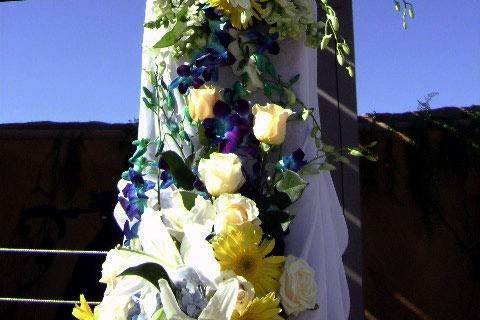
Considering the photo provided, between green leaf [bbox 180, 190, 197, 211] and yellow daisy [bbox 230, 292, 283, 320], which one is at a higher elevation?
green leaf [bbox 180, 190, 197, 211]

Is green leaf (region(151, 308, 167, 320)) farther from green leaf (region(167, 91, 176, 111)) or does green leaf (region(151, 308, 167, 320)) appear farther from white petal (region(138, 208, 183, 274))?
green leaf (region(167, 91, 176, 111))

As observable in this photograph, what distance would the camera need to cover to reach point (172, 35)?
114cm

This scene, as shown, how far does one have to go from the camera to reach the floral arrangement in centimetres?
92

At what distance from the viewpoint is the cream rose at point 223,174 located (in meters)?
1.01

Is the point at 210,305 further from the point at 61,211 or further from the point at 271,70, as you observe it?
the point at 61,211

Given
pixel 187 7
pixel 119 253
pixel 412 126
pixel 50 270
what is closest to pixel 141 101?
pixel 187 7

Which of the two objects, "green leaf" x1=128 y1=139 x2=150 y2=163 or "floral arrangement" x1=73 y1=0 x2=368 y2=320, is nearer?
"floral arrangement" x1=73 y1=0 x2=368 y2=320

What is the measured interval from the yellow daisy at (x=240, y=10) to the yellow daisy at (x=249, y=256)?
0.34m

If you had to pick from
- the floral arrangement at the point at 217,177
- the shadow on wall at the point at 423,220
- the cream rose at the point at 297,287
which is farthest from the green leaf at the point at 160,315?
the shadow on wall at the point at 423,220

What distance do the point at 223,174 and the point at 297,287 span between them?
20 centimetres

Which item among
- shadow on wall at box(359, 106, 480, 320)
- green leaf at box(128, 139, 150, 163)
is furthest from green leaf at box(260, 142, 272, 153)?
shadow on wall at box(359, 106, 480, 320)

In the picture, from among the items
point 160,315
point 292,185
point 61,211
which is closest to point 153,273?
point 160,315

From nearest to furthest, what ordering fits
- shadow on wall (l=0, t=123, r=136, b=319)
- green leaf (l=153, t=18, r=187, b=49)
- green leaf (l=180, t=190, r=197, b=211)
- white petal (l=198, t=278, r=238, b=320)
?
white petal (l=198, t=278, r=238, b=320) < green leaf (l=180, t=190, r=197, b=211) < green leaf (l=153, t=18, r=187, b=49) < shadow on wall (l=0, t=123, r=136, b=319)

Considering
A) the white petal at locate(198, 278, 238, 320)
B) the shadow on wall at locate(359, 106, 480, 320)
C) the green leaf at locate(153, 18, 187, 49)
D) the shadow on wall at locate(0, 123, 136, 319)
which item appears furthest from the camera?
the shadow on wall at locate(0, 123, 136, 319)
